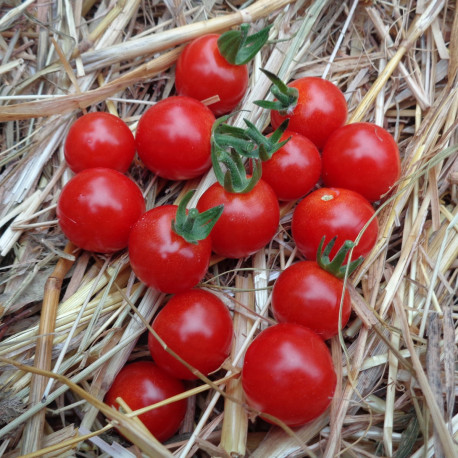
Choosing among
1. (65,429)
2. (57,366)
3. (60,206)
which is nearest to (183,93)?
(60,206)

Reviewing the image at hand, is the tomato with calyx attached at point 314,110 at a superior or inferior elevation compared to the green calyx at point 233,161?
superior

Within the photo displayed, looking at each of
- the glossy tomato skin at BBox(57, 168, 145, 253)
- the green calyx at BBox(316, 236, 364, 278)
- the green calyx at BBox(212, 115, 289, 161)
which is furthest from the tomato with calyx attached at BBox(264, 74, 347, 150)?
the glossy tomato skin at BBox(57, 168, 145, 253)

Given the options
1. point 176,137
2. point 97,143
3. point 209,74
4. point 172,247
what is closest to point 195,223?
point 172,247

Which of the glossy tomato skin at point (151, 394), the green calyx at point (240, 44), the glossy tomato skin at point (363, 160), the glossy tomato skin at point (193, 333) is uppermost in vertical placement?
the green calyx at point (240, 44)

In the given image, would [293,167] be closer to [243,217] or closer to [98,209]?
[243,217]

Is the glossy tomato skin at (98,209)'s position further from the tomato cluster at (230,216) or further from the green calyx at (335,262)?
the green calyx at (335,262)

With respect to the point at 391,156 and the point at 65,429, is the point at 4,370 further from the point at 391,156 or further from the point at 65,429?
the point at 391,156

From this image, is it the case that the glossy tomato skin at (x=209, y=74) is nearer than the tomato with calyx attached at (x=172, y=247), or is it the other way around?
the tomato with calyx attached at (x=172, y=247)

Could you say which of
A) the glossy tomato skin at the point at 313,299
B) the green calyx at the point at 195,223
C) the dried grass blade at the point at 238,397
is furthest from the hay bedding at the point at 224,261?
the green calyx at the point at 195,223
